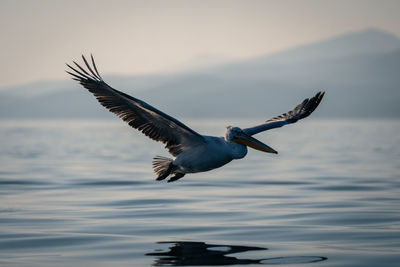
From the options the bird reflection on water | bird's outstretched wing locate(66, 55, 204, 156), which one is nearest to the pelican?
bird's outstretched wing locate(66, 55, 204, 156)

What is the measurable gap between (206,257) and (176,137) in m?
3.26

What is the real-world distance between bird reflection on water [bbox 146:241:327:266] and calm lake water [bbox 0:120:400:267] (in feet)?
0.04

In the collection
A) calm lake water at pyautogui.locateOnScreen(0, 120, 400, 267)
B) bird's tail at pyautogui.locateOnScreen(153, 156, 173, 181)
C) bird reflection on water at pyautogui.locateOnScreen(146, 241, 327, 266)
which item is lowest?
bird reflection on water at pyautogui.locateOnScreen(146, 241, 327, 266)

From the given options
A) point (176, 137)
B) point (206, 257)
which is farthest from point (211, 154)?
point (206, 257)

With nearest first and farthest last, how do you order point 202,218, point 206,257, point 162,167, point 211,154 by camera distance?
1. point 206,257
2. point 211,154
3. point 202,218
4. point 162,167

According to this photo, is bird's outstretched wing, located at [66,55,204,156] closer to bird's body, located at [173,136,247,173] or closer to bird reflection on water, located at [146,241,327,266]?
bird's body, located at [173,136,247,173]

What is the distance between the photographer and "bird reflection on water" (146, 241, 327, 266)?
25.8 feet

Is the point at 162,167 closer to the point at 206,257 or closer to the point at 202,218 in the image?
the point at 202,218

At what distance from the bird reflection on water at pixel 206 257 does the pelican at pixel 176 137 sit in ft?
6.45

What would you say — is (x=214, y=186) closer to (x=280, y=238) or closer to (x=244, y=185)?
(x=244, y=185)

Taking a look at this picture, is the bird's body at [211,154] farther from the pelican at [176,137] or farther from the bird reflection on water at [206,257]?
the bird reflection on water at [206,257]

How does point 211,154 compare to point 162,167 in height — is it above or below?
above

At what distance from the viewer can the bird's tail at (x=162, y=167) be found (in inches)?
432

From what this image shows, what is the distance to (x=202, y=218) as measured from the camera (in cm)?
1098
